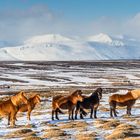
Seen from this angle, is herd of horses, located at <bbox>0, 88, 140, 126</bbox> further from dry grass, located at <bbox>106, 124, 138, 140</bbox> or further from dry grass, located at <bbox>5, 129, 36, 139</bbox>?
dry grass, located at <bbox>106, 124, 138, 140</bbox>

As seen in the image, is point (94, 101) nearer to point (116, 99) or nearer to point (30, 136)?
point (116, 99)

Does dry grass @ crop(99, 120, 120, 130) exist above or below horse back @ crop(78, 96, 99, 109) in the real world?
below

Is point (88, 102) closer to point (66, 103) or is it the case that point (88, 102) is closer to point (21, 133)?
point (66, 103)

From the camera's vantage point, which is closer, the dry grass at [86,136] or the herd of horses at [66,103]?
the dry grass at [86,136]

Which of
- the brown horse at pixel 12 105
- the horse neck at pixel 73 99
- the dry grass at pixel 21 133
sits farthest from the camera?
the horse neck at pixel 73 99

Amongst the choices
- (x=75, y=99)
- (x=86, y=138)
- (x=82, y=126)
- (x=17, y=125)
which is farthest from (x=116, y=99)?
(x=86, y=138)

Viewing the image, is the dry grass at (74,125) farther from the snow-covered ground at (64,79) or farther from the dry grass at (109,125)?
the snow-covered ground at (64,79)

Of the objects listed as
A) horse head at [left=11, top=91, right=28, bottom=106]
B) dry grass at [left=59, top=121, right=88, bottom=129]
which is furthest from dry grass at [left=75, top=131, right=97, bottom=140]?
horse head at [left=11, top=91, right=28, bottom=106]

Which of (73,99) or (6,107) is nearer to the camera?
(6,107)

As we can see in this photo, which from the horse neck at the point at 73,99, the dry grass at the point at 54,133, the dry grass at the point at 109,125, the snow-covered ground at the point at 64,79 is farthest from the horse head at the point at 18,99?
the snow-covered ground at the point at 64,79

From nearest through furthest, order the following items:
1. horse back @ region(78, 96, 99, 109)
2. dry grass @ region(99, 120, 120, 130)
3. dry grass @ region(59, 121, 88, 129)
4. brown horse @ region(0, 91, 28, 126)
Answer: dry grass @ region(99, 120, 120, 130) → dry grass @ region(59, 121, 88, 129) → brown horse @ region(0, 91, 28, 126) → horse back @ region(78, 96, 99, 109)

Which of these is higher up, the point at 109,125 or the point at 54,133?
the point at 109,125

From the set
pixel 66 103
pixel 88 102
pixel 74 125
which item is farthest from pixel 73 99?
pixel 74 125

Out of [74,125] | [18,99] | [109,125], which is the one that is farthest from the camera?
[18,99]
